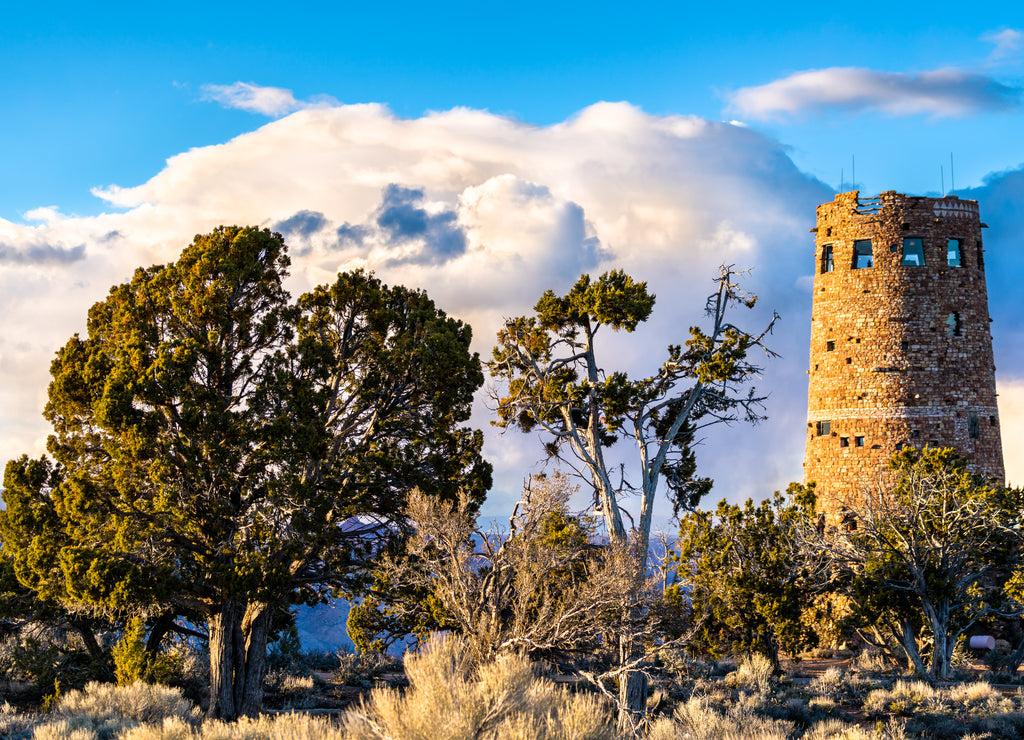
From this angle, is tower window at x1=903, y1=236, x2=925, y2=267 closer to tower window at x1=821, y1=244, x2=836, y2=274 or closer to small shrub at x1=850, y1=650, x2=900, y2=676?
tower window at x1=821, y1=244, x2=836, y2=274

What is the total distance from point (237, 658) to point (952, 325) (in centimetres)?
2825

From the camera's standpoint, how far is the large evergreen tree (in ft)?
64.7

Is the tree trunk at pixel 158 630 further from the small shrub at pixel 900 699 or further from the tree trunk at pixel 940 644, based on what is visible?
the tree trunk at pixel 940 644

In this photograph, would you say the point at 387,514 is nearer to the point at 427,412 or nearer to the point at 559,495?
the point at 427,412

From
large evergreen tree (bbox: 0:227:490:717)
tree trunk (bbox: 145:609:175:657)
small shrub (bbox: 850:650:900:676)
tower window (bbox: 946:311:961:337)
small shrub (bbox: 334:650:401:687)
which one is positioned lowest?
small shrub (bbox: 850:650:900:676)

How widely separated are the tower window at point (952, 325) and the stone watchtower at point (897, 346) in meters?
0.04

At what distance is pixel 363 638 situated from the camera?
72.4 feet

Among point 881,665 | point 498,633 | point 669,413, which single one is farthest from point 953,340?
point 498,633

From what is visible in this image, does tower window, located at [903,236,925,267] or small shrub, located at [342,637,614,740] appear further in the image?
tower window, located at [903,236,925,267]

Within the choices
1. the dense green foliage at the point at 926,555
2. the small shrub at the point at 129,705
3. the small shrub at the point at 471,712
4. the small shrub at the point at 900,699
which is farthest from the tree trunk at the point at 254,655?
the dense green foliage at the point at 926,555

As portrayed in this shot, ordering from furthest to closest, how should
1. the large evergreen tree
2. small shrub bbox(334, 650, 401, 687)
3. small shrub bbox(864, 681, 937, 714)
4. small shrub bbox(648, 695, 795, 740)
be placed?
small shrub bbox(334, 650, 401, 687) → small shrub bbox(864, 681, 937, 714) → the large evergreen tree → small shrub bbox(648, 695, 795, 740)

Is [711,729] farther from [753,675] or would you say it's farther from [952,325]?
[952,325]

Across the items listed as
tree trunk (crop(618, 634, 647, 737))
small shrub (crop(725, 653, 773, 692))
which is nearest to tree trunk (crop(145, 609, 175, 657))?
tree trunk (crop(618, 634, 647, 737))

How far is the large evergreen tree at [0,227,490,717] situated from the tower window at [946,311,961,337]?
21445 mm
